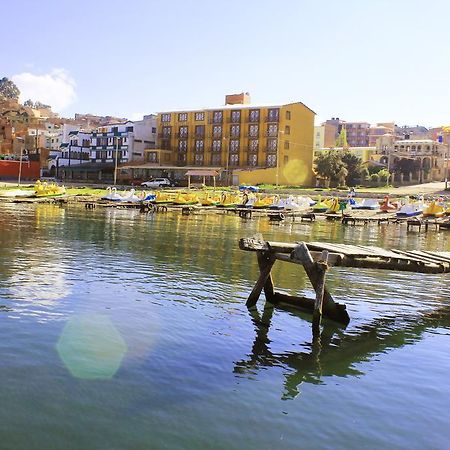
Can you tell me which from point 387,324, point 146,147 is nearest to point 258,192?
point 146,147

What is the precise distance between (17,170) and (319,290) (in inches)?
4496

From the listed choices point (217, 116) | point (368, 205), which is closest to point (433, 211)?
point (368, 205)

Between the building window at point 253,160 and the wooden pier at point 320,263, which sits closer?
the wooden pier at point 320,263

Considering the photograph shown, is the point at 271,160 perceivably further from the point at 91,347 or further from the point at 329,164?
the point at 91,347

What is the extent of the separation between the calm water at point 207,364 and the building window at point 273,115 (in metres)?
91.0

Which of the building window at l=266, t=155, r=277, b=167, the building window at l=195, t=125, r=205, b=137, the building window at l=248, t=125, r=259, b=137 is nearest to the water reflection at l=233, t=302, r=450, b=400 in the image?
the building window at l=266, t=155, r=277, b=167

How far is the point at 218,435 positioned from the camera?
372 inches

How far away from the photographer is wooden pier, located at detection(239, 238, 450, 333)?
15719 mm

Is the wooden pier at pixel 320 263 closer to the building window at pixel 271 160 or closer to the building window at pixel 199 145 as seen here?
the building window at pixel 271 160

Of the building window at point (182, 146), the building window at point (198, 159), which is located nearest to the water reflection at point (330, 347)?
the building window at point (198, 159)

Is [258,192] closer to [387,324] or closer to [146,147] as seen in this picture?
[146,147]

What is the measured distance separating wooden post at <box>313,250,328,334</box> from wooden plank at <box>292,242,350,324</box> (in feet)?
0.49

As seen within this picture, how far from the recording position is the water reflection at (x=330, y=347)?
1257 cm

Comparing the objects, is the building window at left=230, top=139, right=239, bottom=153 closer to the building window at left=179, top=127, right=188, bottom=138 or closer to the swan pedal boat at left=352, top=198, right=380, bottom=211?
the building window at left=179, top=127, right=188, bottom=138
